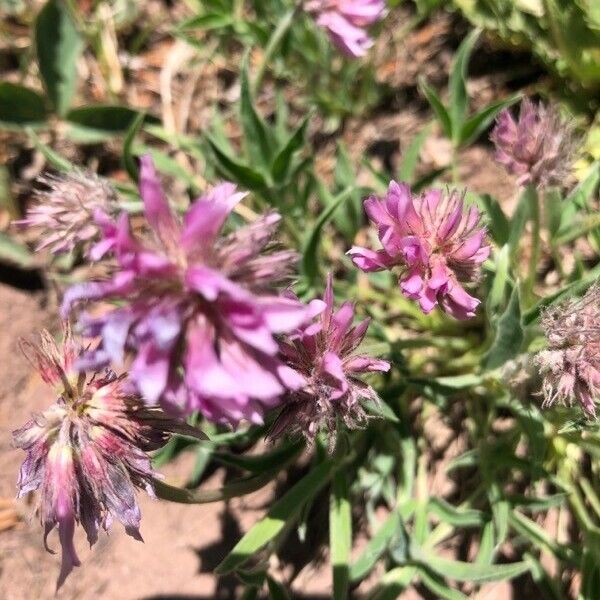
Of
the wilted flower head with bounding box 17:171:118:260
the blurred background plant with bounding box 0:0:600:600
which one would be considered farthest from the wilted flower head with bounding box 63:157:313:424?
the wilted flower head with bounding box 17:171:118:260

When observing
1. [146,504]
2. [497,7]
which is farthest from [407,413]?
[497,7]

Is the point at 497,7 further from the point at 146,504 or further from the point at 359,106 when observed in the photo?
the point at 146,504

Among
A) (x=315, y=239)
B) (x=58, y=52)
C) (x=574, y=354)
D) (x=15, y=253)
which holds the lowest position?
(x=15, y=253)

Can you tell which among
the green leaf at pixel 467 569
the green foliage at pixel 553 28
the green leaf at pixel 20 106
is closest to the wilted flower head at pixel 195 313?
the green leaf at pixel 467 569

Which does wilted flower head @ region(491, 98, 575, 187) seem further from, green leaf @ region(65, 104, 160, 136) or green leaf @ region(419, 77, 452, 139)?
green leaf @ region(65, 104, 160, 136)

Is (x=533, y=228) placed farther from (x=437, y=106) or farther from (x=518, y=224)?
(x=437, y=106)

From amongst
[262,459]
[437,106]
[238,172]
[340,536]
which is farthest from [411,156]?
[340,536]
